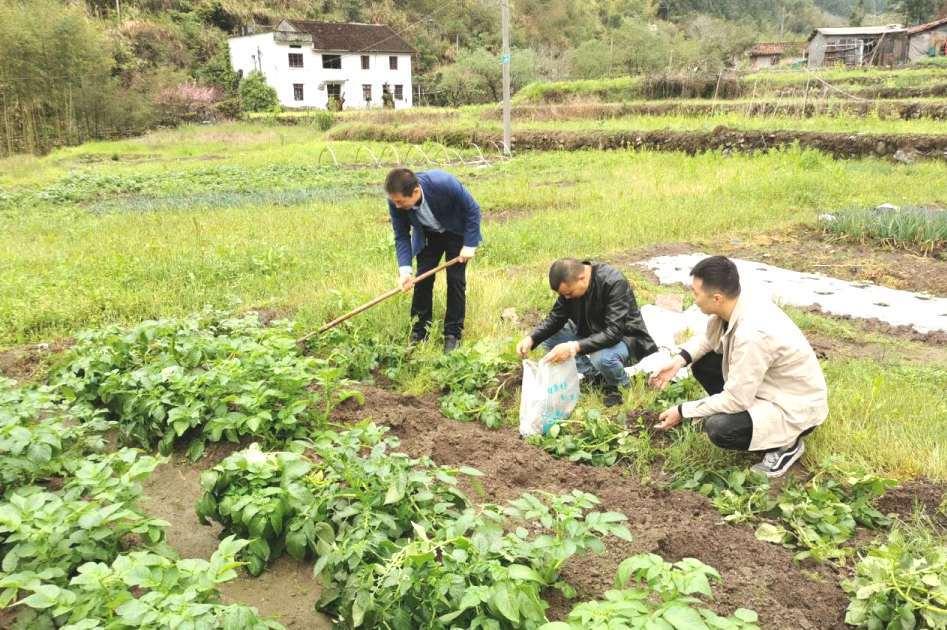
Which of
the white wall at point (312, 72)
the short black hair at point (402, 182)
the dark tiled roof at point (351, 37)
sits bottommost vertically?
the short black hair at point (402, 182)

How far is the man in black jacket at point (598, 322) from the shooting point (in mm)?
3654

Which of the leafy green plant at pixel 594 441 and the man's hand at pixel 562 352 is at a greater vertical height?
the man's hand at pixel 562 352

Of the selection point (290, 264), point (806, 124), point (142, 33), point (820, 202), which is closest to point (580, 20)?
point (142, 33)

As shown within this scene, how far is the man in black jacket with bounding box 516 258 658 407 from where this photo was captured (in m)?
3.65

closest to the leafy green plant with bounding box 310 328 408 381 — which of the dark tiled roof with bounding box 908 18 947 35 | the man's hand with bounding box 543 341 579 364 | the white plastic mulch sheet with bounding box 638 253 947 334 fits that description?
the man's hand with bounding box 543 341 579 364

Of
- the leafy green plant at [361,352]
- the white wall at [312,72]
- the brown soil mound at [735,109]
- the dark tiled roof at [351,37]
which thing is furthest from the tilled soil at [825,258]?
the dark tiled roof at [351,37]

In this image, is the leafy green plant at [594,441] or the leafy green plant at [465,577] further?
the leafy green plant at [594,441]

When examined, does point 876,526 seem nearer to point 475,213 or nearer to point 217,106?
point 475,213

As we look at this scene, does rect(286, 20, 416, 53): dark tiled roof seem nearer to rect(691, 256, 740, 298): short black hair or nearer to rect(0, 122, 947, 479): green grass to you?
rect(0, 122, 947, 479): green grass

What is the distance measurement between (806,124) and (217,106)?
91.8ft

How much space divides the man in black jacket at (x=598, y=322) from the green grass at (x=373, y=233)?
29.0 inches

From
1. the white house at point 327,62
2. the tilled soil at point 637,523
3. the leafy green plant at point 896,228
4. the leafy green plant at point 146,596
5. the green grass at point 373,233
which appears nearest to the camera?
the leafy green plant at point 146,596

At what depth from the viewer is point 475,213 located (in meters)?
4.70

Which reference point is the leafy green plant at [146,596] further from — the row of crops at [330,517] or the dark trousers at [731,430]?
the dark trousers at [731,430]
